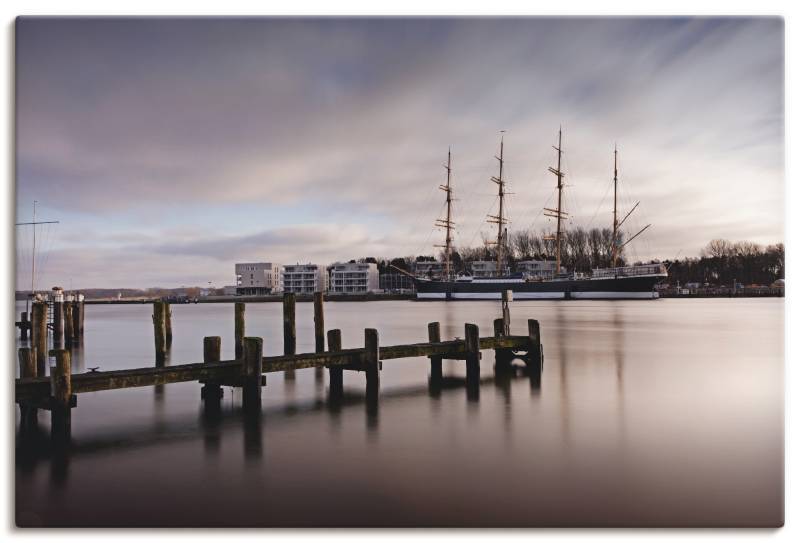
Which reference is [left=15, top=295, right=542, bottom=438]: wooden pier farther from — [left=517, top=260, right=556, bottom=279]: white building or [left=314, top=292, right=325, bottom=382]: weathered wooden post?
[left=517, top=260, right=556, bottom=279]: white building

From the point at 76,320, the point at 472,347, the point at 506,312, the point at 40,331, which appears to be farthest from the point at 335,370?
the point at 76,320

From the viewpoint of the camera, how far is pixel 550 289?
81.8 m

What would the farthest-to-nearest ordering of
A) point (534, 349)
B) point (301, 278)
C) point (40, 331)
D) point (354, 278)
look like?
1. point (301, 278)
2. point (354, 278)
3. point (534, 349)
4. point (40, 331)

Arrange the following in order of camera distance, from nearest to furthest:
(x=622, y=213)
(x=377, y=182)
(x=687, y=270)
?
(x=377, y=182) → (x=687, y=270) → (x=622, y=213)

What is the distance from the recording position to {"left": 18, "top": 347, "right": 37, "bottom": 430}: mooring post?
776 cm

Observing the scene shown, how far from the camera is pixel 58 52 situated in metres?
5.89

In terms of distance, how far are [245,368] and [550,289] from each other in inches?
2975

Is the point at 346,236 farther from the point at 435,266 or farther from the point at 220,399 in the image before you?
the point at 435,266

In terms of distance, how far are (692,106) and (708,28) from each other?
1.97 meters

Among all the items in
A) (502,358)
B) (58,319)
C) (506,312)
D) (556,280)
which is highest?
(556,280)

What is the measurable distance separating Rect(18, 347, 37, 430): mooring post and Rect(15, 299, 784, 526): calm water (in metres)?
0.24

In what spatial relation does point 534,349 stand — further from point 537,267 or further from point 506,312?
point 537,267

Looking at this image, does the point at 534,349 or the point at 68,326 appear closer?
the point at 534,349

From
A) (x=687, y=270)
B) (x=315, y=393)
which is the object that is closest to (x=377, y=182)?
(x=315, y=393)
